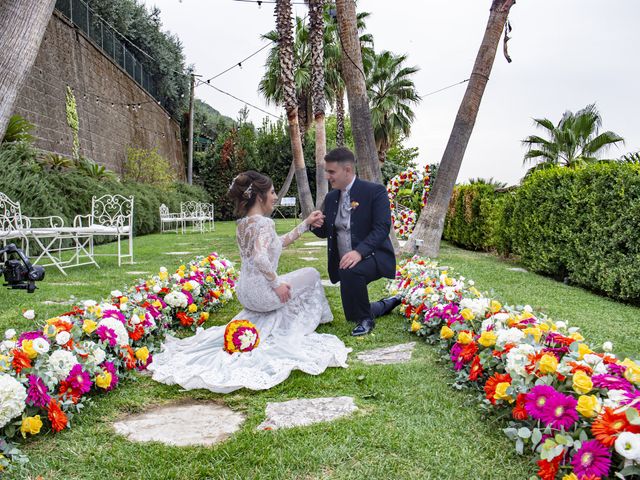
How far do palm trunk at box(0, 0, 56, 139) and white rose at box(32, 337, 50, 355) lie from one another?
8.02 ft

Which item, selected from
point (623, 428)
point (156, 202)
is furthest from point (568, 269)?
point (156, 202)

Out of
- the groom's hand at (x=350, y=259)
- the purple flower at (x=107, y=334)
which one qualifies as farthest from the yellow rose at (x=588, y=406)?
the purple flower at (x=107, y=334)

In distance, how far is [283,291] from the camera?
3789 mm

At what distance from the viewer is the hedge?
5840 millimetres

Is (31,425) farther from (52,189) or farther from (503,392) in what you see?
(52,189)

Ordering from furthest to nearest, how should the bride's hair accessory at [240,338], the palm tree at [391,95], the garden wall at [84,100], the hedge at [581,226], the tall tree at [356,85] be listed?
the palm tree at [391,95] < the garden wall at [84,100] < the tall tree at [356,85] < the hedge at [581,226] < the bride's hair accessory at [240,338]

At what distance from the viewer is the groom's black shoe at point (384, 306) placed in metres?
4.60

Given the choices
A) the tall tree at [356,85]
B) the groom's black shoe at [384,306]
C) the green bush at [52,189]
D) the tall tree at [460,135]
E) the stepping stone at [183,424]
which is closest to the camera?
the stepping stone at [183,424]

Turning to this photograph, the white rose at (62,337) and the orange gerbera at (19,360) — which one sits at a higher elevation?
the white rose at (62,337)

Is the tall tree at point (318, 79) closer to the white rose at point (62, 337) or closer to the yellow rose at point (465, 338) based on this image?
the yellow rose at point (465, 338)

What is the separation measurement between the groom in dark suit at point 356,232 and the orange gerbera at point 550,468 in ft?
7.58

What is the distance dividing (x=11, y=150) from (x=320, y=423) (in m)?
9.96

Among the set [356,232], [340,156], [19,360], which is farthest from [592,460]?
[340,156]

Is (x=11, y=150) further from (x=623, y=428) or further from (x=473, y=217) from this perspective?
(x=623, y=428)
